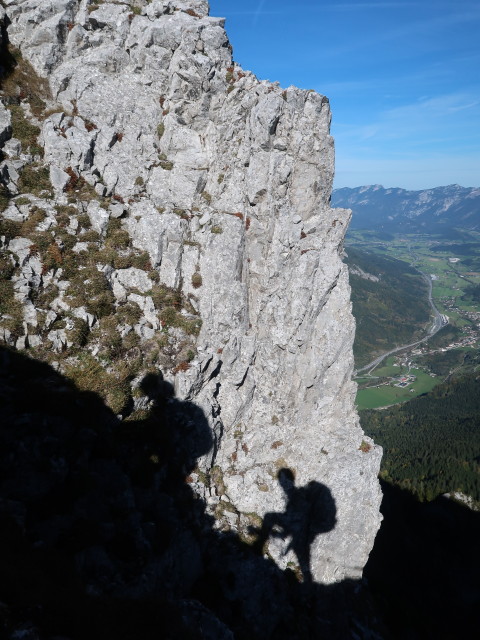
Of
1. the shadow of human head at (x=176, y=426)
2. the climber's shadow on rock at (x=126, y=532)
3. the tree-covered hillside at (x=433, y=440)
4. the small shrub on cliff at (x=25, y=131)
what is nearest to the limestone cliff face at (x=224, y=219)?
the small shrub on cliff at (x=25, y=131)

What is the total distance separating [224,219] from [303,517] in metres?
26.4

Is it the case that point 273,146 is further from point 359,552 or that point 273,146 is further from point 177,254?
point 359,552

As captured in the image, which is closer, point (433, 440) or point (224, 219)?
point (224, 219)

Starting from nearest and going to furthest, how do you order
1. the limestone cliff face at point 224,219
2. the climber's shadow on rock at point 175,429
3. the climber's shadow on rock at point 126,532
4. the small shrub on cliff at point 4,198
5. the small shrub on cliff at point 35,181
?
the climber's shadow on rock at point 126,532
the climber's shadow on rock at point 175,429
the small shrub on cliff at point 4,198
the limestone cliff face at point 224,219
the small shrub on cliff at point 35,181

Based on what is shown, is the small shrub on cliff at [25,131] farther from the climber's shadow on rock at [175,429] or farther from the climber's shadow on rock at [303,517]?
the climber's shadow on rock at [303,517]

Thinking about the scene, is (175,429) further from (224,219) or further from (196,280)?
(224,219)

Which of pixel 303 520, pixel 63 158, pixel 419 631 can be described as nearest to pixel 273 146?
pixel 63 158

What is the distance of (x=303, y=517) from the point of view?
87.1 ft

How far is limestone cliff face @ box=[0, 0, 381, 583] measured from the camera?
2669cm

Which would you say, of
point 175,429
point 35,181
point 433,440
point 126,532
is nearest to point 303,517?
point 175,429

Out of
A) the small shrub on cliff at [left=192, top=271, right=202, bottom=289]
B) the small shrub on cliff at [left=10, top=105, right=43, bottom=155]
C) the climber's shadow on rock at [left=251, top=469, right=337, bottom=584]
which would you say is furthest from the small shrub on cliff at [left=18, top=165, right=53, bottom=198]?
the climber's shadow on rock at [left=251, top=469, right=337, bottom=584]

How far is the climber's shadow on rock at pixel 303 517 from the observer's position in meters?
25.8

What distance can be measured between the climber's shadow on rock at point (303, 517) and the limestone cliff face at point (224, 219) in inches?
22.8

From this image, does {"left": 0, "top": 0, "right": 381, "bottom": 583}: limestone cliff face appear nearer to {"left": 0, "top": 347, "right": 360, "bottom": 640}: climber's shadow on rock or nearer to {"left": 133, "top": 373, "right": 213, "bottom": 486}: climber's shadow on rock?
{"left": 133, "top": 373, "right": 213, "bottom": 486}: climber's shadow on rock
